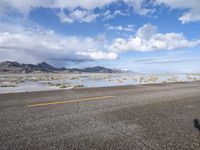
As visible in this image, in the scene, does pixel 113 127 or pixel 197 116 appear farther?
pixel 197 116

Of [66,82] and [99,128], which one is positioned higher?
[99,128]

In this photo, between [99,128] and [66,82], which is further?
[66,82]

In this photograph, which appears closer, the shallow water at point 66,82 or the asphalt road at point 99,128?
the asphalt road at point 99,128

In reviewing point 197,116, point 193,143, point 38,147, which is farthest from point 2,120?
point 197,116

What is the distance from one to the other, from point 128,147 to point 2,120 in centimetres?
311

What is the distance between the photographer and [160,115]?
4.93 m

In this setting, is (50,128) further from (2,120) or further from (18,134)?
(2,120)

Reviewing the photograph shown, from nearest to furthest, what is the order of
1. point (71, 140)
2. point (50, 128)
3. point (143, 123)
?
1. point (71, 140)
2. point (50, 128)
3. point (143, 123)

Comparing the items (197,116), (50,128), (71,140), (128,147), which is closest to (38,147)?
(71,140)

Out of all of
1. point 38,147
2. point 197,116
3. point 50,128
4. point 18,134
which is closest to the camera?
point 38,147

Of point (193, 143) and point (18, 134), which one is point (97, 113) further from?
point (193, 143)

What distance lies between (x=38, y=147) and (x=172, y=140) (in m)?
2.28

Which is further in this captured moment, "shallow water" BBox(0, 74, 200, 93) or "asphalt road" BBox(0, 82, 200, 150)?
"shallow water" BBox(0, 74, 200, 93)

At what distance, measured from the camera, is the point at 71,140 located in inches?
130
